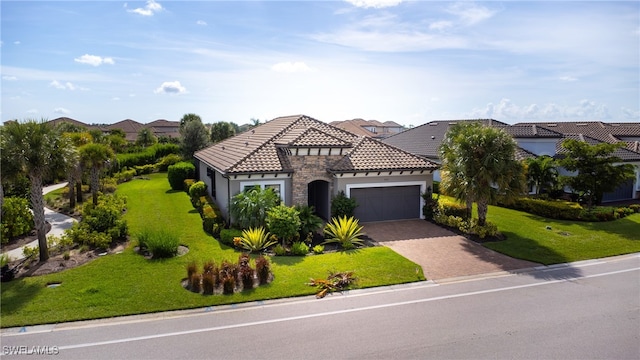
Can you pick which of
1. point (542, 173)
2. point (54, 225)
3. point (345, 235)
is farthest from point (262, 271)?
point (542, 173)

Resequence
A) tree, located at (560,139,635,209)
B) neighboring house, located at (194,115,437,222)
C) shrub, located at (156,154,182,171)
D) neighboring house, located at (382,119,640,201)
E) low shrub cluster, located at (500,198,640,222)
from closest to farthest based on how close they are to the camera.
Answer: neighboring house, located at (194,115,437,222) → tree, located at (560,139,635,209) → low shrub cluster, located at (500,198,640,222) → neighboring house, located at (382,119,640,201) → shrub, located at (156,154,182,171)

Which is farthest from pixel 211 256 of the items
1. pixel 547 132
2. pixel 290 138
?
pixel 547 132

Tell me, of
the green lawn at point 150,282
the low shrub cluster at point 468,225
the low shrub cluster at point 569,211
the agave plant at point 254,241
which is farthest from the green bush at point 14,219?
the low shrub cluster at point 569,211

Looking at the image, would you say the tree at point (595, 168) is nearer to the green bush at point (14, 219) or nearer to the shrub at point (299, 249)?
the shrub at point (299, 249)

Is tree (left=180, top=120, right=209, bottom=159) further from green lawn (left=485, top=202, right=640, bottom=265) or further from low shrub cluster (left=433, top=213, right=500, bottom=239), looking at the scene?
green lawn (left=485, top=202, right=640, bottom=265)

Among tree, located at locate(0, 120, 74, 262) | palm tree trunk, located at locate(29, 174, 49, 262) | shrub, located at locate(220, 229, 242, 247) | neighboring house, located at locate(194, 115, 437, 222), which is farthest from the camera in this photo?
neighboring house, located at locate(194, 115, 437, 222)

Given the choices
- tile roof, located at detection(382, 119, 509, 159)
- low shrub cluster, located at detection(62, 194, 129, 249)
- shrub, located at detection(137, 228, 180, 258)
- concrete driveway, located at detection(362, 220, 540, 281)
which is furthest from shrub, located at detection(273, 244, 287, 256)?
tile roof, located at detection(382, 119, 509, 159)

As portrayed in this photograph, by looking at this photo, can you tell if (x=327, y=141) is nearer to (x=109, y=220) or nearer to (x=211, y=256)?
(x=211, y=256)
